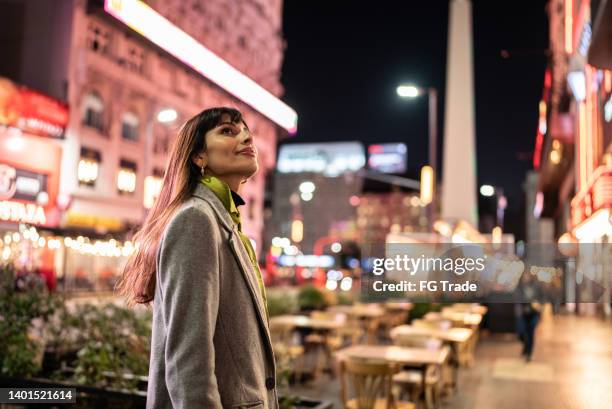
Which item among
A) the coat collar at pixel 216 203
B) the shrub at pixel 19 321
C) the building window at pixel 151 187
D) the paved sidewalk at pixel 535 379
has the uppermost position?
the building window at pixel 151 187

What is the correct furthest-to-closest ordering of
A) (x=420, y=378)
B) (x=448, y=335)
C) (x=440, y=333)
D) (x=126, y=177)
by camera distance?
(x=126, y=177)
(x=440, y=333)
(x=448, y=335)
(x=420, y=378)

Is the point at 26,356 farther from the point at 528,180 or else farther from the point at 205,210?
the point at 528,180

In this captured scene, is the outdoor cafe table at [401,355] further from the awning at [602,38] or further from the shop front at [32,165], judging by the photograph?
the shop front at [32,165]

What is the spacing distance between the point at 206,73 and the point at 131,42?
26491mm

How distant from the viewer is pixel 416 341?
9031 millimetres

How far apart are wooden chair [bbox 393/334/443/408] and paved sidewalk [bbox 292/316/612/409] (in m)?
0.37

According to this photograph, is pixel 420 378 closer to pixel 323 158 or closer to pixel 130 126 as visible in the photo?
pixel 130 126

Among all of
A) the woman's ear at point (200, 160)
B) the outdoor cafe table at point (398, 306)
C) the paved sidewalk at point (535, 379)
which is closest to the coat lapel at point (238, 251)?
the woman's ear at point (200, 160)

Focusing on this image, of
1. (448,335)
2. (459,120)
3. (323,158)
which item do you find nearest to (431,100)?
(459,120)

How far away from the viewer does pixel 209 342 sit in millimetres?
1985

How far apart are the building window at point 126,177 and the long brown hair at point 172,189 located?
31.2 m

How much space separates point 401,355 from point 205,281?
244 inches

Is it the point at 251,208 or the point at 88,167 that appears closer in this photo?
the point at 88,167

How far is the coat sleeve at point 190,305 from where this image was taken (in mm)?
1945
